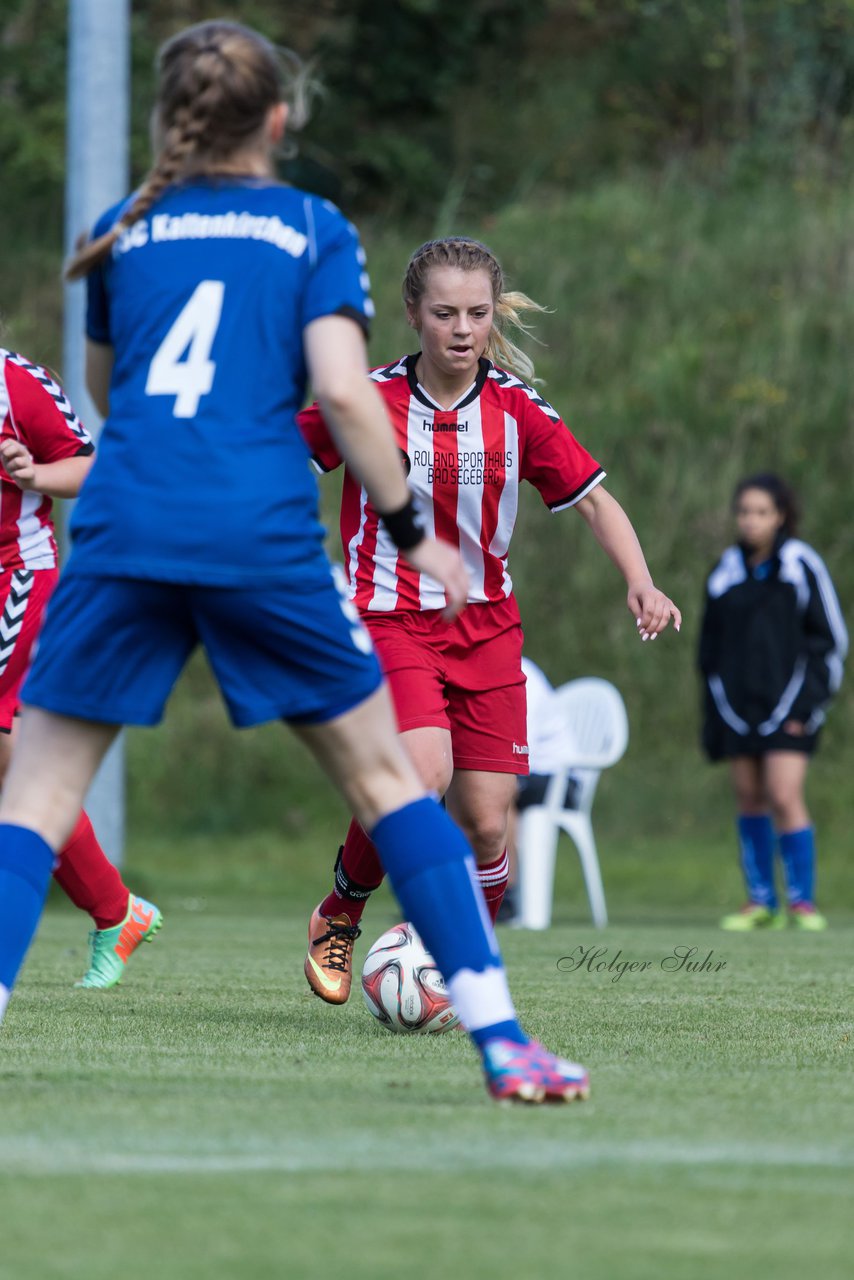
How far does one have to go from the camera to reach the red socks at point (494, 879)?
5.63 metres

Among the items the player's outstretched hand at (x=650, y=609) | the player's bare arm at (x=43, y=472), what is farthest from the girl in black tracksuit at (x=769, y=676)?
the player's bare arm at (x=43, y=472)

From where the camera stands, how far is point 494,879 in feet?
18.6

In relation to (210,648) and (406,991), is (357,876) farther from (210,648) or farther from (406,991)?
(210,648)

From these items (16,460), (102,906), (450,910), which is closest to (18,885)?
(450,910)

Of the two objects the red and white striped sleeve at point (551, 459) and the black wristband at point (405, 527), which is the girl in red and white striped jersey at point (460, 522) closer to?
the red and white striped sleeve at point (551, 459)

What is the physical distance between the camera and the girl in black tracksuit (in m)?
11.1

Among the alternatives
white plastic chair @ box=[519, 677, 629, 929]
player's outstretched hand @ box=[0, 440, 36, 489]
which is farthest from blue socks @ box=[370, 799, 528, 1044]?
white plastic chair @ box=[519, 677, 629, 929]

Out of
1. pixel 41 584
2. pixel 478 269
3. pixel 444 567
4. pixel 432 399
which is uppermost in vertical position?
pixel 478 269

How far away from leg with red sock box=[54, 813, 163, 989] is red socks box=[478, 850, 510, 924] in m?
1.08

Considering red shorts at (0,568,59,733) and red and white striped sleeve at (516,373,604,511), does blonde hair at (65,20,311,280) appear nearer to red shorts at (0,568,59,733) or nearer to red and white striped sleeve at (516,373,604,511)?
red and white striped sleeve at (516,373,604,511)

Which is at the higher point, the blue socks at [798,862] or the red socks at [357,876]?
the red socks at [357,876]

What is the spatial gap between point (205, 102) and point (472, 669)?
2.23 meters

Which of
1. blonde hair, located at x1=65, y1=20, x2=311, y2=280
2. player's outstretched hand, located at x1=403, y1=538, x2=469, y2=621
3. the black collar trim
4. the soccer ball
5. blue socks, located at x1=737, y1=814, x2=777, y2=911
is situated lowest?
blue socks, located at x1=737, y1=814, x2=777, y2=911

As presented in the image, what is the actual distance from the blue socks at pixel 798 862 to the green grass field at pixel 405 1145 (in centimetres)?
505
